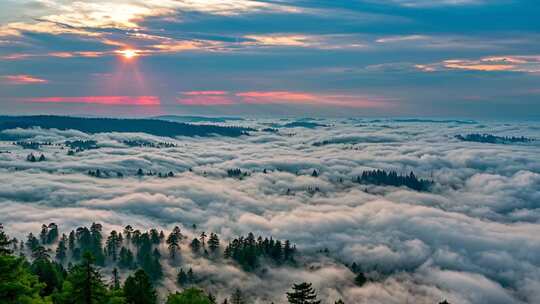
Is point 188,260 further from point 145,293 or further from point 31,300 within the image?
point 31,300

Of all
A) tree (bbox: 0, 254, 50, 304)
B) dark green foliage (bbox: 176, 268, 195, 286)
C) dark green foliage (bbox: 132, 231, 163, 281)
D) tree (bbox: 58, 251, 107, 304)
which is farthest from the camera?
dark green foliage (bbox: 132, 231, 163, 281)

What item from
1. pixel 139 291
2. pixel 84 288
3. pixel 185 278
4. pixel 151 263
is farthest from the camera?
pixel 151 263

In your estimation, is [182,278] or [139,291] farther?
[182,278]

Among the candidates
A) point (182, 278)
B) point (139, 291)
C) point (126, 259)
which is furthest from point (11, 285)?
point (126, 259)

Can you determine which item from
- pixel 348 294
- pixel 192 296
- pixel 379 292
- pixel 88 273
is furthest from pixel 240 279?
pixel 88 273

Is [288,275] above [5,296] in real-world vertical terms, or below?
below

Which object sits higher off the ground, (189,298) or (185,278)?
(189,298)

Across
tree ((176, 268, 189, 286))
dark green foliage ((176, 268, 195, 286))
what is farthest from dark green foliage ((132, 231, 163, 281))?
dark green foliage ((176, 268, 195, 286))

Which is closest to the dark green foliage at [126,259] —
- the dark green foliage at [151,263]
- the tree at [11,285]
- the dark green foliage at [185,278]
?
the dark green foliage at [151,263]

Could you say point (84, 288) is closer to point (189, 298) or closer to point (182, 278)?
point (189, 298)

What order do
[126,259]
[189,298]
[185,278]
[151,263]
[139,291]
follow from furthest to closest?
[126,259]
[151,263]
[185,278]
[139,291]
[189,298]

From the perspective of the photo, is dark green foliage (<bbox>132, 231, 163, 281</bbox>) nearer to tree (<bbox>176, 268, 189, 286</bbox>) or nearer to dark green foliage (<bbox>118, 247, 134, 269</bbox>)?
dark green foliage (<bbox>118, 247, 134, 269</bbox>)
